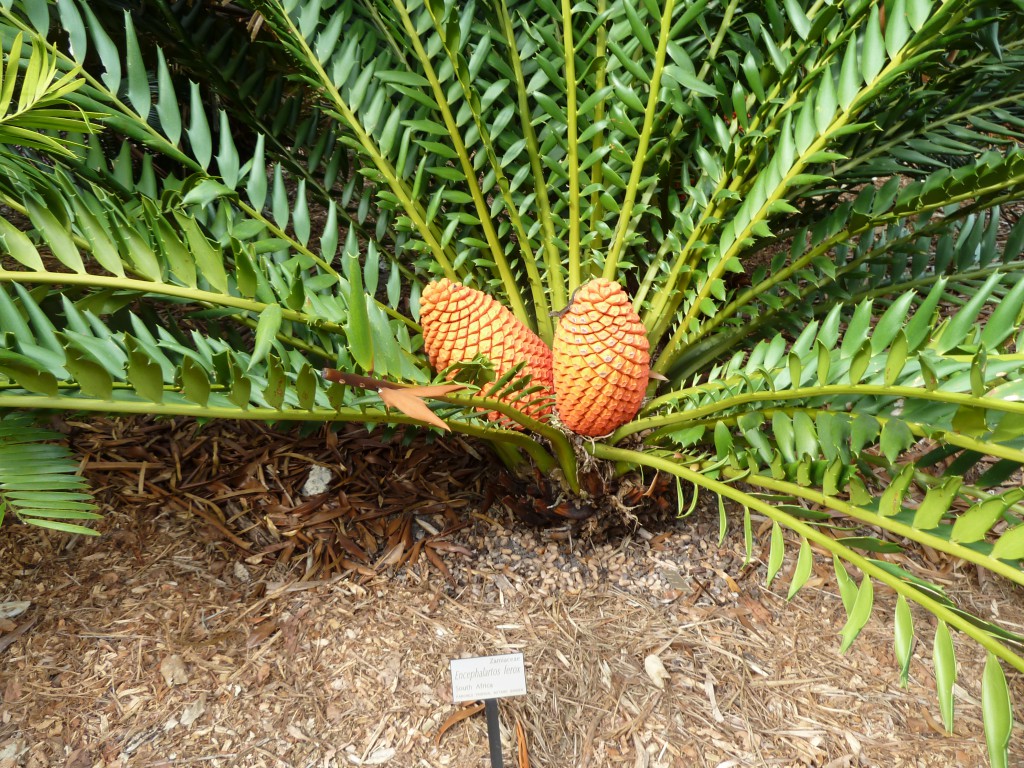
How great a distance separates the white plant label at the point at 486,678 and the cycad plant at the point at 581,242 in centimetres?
27

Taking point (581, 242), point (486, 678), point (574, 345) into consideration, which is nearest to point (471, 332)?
point (574, 345)

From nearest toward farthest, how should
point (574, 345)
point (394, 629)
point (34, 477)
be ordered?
point (34, 477)
point (574, 345)
point (394, 629)

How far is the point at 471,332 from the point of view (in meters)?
0.94

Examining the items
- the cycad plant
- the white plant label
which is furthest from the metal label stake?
the cycad plant

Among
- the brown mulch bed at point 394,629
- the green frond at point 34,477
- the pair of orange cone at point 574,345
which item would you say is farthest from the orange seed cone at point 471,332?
the green frond at point 34,477

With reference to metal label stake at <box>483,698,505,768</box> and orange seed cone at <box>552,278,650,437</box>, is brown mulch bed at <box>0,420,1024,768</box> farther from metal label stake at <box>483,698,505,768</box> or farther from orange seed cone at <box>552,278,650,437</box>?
orange seed cone at <box>552,278,650,437</box>

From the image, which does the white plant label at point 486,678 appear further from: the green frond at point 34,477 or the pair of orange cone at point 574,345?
the green frond at point 34,477

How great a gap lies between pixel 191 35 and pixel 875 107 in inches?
43.0

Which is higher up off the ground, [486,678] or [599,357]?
[599,357]

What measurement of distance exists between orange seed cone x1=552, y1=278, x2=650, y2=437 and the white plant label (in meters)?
0.33

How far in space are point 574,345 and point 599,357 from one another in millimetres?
36

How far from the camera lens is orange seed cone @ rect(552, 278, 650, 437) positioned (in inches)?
35.3

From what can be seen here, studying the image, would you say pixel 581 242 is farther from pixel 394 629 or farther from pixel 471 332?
pixel 394 629

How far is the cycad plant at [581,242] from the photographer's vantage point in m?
0.67
